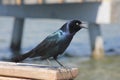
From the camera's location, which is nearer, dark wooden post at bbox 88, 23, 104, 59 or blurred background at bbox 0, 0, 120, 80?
blurred background at bbox 0, 0, 120, 80

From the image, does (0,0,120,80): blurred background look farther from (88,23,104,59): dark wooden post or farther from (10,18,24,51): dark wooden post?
(10,18,24,51): dark wooden post

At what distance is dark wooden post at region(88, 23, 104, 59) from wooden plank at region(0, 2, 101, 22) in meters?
0.58

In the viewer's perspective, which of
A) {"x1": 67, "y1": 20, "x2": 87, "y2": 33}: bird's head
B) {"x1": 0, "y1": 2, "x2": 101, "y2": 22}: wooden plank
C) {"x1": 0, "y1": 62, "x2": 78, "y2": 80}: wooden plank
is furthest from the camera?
{"x1": 0, "y1": 2, "x2": 101, "y2": 22}: wooden plank

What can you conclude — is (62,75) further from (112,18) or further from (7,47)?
(7,47)

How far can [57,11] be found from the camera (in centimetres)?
1409

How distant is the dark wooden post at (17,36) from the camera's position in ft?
54.1

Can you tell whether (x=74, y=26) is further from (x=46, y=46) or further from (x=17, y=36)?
(x=17, y=36)

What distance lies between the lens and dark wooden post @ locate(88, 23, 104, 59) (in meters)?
13.7

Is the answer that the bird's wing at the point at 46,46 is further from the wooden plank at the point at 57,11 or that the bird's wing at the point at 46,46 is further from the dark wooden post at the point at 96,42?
the dark wooden post at the point at 96,42

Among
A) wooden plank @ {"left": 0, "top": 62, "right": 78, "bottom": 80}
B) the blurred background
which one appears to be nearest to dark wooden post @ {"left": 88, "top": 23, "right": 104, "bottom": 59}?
the blurred background

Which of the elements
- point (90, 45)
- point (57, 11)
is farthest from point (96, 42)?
point (57, 11)

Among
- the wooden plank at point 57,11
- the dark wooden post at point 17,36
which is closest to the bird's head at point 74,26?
the wooden plank at point 57,11

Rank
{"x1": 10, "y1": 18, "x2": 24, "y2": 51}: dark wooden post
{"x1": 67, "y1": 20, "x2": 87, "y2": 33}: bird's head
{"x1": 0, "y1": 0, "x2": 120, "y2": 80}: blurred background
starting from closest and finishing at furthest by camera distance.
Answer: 1. {"x1": 67, "y1": 20, "x2": 87, "y2": 33}: bird's head
2. {"x1": 0, "y1": 0, "x2": 120, "y2": 80}: blurred background
3. {"x1": 10, "y1": 18, "x2": 24, "y2": 51}: dark wooden post

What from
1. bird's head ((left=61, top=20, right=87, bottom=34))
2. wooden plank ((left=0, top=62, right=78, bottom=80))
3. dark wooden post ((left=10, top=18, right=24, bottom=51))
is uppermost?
bird's head ((left=61, top=20, right=87, bottom=34))
